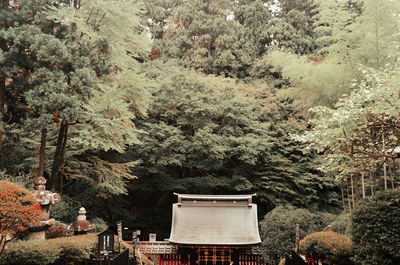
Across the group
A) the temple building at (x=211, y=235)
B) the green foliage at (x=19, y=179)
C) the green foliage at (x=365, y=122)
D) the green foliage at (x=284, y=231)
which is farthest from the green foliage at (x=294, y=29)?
the green foliage at (x=19, y=179)

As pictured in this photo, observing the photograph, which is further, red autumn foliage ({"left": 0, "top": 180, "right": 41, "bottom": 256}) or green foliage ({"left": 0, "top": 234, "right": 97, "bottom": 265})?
green foliage ({"left": 0, "top": 234, "right": 97, "bottom": 265})

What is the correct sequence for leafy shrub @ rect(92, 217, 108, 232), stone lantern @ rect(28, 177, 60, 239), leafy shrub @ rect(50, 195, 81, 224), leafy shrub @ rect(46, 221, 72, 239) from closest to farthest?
stone lantern @ rect(28, 177, 60, 239) < leafy shrub @ rect(46, 221, 72, 239) < leafy shrub @ rect(50, 195, 81, 224) < leafy shrub @ rect(92, 217, 108, 232)

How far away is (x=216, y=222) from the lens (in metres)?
13.2

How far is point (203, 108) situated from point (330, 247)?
367 inches

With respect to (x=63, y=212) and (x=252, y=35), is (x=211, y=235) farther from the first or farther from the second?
(x=252, y=35)

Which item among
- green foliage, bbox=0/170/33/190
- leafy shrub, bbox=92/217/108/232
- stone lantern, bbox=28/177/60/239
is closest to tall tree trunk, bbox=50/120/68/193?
green foliage, bbox=0/170/33/190

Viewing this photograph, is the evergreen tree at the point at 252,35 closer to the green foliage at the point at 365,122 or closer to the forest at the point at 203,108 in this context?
the forest at the point at 203,108

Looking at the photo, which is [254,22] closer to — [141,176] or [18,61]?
[141,176]

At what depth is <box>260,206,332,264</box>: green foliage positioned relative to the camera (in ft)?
38.4

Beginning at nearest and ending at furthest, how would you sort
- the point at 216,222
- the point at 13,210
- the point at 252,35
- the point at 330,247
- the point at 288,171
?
1. the point at 13,210
2. the point at 330,247
3. the point at 216,222
4. the point at 288,171
5. the point at 252,35

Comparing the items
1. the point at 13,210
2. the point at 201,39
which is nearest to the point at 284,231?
the point at 13,210

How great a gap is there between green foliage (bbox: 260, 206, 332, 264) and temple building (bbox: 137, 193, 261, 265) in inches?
18.7

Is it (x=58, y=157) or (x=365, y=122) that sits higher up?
(x=365, y=122)

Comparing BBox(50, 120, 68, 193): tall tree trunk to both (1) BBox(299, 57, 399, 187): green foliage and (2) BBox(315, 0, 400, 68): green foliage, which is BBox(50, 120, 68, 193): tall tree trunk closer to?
(1) BBox(299, 57, 399, 187): green foliage
